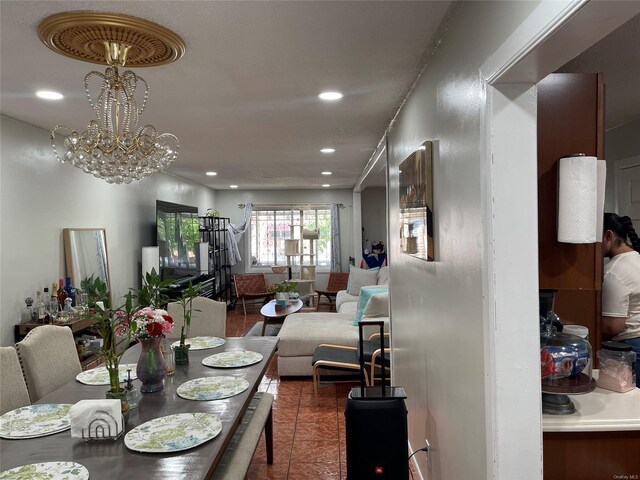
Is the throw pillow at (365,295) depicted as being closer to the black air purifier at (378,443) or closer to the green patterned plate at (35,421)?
the black air purifier at (378,443)

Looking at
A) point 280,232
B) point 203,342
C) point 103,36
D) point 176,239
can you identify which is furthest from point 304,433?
point 280,232

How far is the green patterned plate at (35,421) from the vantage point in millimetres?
1659

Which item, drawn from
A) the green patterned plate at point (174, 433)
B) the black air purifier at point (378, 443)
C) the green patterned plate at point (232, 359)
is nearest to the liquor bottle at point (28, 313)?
the green patterned plate at point (232, 359)

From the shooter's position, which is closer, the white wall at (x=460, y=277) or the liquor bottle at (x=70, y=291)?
the white wall at (x=460, y=277)

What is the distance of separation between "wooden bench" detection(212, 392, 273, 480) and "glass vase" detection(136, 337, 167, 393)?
Result: 0.47 m

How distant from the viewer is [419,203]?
7.29ft

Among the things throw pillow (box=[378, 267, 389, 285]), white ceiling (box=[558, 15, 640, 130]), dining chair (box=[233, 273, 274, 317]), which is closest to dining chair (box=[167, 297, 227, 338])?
white ceiling (box=[558, 15, 640, 130])

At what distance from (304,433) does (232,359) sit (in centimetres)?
109

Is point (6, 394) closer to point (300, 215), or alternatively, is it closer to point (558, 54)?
point (558, 54)

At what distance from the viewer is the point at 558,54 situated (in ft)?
3.62

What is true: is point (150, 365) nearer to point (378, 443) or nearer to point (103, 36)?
point (378, 443)

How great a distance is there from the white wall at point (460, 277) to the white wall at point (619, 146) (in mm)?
2238

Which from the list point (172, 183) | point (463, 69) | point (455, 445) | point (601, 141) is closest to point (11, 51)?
point (463, 69)

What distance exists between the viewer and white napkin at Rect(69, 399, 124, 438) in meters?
1.59
